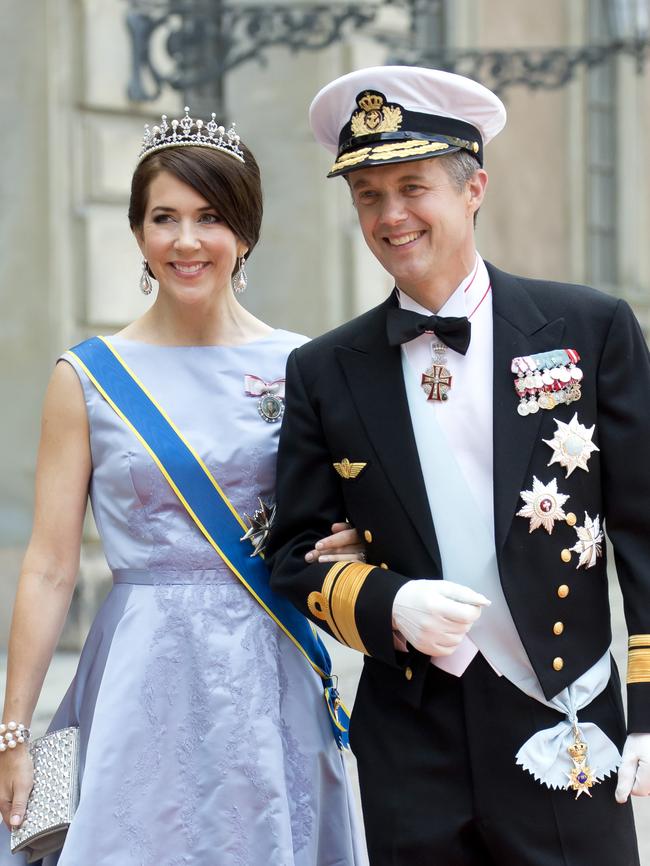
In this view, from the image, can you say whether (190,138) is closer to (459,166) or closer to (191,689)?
(459,166)

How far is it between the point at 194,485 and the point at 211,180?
637 millimetres

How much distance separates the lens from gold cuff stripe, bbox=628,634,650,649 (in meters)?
2.85

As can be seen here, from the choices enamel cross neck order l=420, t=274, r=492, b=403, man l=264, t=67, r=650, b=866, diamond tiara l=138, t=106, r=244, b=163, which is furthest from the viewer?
diamond tiara l=138, t=106, r=244, b=163

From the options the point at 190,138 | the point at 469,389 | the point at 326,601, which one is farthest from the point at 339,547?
the point at 190,138

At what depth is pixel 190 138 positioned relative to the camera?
11.2ft

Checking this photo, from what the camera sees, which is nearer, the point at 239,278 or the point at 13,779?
the point at 13,779

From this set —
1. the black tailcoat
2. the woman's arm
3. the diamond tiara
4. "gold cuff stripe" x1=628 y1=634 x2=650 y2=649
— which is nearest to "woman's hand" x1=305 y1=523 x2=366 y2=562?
the black tailcoat

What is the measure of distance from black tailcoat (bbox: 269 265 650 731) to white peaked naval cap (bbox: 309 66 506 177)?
287 mm

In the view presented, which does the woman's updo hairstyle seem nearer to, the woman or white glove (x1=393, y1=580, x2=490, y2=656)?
the woman

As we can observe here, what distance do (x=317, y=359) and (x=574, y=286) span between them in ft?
1.66

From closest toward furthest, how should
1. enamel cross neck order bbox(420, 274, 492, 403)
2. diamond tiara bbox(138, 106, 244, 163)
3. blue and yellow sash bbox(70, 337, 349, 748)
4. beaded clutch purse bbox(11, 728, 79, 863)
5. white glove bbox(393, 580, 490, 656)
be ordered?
white glove bbox(393, 580, 490, 656) → enamel cross neck order bbox(420, 274, 492, 403) → beaded clutch purse bbox(11, 728, 79, 863) → blue and yellow sash bbox(70, 337, 349, 748) → diamond tiara bbox(138, 106, 244, 163)

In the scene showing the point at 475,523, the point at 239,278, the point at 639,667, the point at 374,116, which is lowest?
the point at 639,667

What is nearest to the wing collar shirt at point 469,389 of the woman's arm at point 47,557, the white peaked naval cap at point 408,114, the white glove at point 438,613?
the white glove at point 438,613

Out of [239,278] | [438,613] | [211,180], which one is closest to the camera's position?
[438,613]
